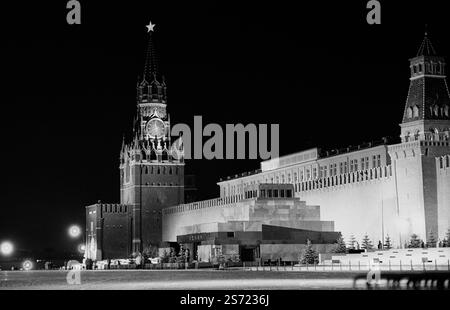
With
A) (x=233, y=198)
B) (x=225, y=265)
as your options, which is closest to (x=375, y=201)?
(x=225, y=265)

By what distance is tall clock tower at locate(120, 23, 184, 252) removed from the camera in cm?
13638

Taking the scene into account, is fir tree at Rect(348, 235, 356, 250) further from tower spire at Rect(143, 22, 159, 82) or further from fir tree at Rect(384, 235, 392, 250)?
tower spire at Rect(143, 22, 159, 82)

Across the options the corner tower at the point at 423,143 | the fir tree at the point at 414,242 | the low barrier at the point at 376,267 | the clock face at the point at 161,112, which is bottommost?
the low barrier at the point at 376,267

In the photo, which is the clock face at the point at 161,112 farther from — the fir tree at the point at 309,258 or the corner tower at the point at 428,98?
the fir tree at the point at 309,258

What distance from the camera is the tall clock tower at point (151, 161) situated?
136 m

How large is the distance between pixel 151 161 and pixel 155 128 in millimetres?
4434

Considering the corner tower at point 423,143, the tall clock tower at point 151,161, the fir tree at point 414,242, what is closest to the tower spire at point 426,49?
the corner tower at point 423,143

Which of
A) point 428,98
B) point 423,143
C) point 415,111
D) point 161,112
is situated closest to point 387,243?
point 423,143

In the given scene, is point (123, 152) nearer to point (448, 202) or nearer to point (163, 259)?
point (163, 259)

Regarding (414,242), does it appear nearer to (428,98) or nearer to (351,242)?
(428,98)

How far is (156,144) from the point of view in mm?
138875

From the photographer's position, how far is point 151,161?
137625mm

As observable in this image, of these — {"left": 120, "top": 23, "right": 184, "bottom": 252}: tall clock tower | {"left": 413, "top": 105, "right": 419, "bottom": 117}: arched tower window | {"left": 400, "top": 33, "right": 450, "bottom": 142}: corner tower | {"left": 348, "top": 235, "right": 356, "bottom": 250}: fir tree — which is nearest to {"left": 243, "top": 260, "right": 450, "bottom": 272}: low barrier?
{"left": 400, "top": 33, "right": 450, "bottom": 142}: corner tower

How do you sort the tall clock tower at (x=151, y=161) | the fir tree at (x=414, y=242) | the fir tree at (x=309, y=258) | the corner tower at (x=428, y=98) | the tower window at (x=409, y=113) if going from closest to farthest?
the fir tree at (x=414, y=242) < the fir tree at (x=309, y=258) < the corner tower at (x=428, y=98) < the tower window at (x=409, y=113) < the tall clock tower at (x=151, y=161)
